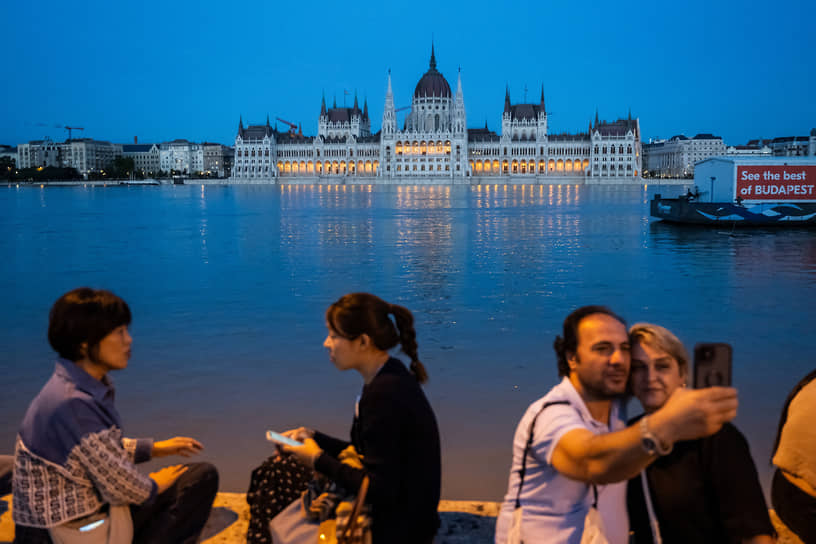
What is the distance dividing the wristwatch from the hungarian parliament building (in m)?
104

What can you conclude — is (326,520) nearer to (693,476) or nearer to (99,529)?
(99,529)

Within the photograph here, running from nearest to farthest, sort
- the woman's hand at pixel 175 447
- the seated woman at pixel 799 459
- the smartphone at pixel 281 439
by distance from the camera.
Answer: the smartphone at pixel 281 439 < the seated woman at pixel 799 459 < the woman's hand at pixel 175 447

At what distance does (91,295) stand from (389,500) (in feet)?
4.10

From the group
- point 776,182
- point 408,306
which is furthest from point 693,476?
point 776,182

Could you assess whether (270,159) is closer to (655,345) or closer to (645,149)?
(645,149)

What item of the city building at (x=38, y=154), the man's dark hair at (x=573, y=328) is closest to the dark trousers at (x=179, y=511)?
the man's dark hair at (x=573, y=328)

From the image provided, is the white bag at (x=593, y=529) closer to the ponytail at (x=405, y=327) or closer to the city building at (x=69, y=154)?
the ponytail at (x=405, y=327)

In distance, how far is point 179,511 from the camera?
2.82m

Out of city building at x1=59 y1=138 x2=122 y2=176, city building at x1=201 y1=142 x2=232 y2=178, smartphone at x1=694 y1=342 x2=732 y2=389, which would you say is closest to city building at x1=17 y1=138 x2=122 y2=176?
city building at x1=59 y1=138 x2=122 y2=176

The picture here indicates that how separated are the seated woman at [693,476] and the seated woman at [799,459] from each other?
54cm

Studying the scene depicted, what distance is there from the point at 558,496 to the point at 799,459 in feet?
3.50

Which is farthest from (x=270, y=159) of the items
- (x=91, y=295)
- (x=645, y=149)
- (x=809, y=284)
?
(x=91, y=295)

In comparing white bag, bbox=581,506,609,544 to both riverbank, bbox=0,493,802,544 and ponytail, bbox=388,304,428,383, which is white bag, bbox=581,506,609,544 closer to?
ponytail, bbox=388,304,428,383

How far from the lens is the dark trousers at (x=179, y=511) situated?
2.66 meters
